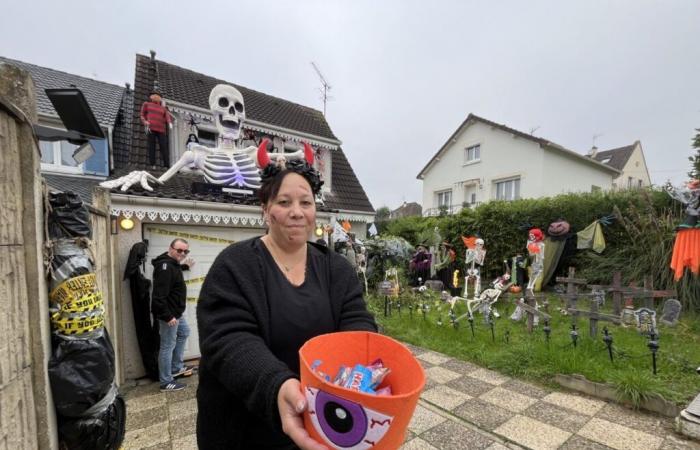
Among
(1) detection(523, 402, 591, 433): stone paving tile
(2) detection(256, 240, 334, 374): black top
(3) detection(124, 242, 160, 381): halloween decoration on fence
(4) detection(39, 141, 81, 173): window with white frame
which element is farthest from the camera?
(4) detection(39, 141, 81, 173): window with white frame

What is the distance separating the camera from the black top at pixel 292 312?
3.62 ft

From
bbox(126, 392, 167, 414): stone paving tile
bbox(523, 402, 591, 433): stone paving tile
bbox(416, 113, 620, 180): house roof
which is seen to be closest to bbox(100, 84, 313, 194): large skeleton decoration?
bbox(126, 392, 167, 414): stone paving tile

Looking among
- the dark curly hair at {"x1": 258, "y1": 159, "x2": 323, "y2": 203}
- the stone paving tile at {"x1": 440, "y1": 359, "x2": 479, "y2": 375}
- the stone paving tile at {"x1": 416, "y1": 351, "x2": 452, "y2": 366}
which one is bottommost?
the stone paving tile at {"x1": 416, "y1": 351, "x2": 452, "y2": 366}

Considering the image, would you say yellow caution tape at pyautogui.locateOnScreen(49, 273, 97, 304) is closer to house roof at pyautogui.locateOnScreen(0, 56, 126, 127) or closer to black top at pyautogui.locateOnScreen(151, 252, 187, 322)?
black top at pyautogui.locateOnScreen(151, 252, 187, 322)

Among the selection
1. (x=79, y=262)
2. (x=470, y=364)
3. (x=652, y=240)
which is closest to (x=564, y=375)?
(x=470, y=364)

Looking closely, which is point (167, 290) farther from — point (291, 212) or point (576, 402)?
point (576, 402)

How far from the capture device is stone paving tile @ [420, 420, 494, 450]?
2.70 m

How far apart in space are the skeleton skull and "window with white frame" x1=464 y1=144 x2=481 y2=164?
1595 centimetres

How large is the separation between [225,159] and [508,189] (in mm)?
16201

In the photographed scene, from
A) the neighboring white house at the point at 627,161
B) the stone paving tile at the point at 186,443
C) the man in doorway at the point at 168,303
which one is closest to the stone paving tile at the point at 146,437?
the stone paving tile at the point at 186,443

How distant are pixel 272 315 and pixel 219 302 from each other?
183 millimetres

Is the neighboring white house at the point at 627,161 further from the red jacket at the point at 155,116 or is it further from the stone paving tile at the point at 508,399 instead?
the red jacket at the point at 155,116

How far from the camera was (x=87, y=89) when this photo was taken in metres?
10.0

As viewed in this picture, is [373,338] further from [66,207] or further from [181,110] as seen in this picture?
[181,110]
